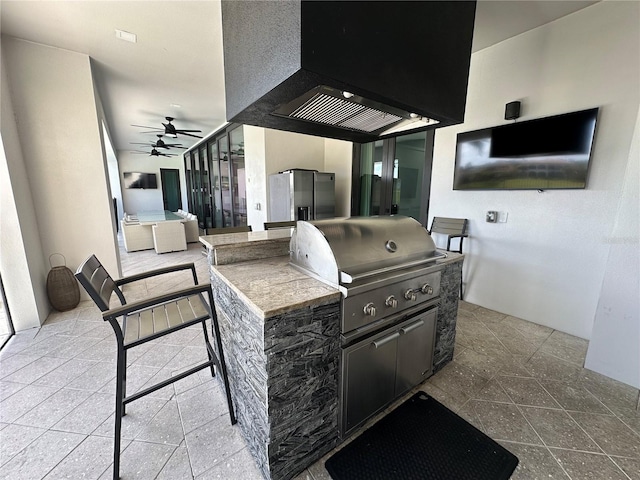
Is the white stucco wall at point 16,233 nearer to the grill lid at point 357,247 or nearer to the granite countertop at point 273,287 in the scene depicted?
the granite countertop at point 273,287

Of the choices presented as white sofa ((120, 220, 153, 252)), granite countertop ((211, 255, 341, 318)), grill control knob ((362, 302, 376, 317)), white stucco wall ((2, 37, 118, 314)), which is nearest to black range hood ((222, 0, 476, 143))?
granite countertop ((211, 255, 341, 318))

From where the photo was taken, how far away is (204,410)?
1.59 m

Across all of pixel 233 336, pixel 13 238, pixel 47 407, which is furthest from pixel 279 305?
pixel 13 238

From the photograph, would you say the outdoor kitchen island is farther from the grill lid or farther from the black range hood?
the black range hood

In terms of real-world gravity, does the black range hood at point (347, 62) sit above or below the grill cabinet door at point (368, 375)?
above

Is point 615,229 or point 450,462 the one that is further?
point 615,229

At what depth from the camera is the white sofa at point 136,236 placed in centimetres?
533

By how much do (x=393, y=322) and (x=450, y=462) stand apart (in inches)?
27.7

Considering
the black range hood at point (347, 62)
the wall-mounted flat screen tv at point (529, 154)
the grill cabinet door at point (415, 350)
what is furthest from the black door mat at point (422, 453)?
the wall-mounted flat screen tv at point (529, 154)

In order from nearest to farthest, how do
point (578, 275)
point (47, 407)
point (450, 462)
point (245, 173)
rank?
point (450, 462) → point (47, 407) → point (578, 275) → point (245, 173)

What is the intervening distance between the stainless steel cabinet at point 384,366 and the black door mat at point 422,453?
11 centimetres

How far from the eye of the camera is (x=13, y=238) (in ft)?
7.84

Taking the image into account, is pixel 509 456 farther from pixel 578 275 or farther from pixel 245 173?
pixel 245 173

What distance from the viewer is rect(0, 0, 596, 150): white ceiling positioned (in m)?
2.09
